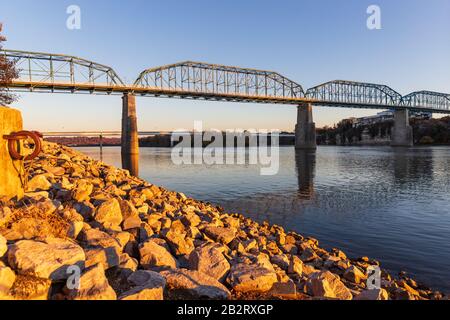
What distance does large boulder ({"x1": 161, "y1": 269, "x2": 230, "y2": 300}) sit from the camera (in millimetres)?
4812

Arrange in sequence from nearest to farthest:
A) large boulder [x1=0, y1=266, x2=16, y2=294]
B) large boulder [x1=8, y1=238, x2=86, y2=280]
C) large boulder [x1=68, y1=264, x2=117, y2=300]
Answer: large boulder [x1=0, y1=266, x2=16, y2=294], large boulder [x1=68, y1=264, x2=117, y2=300], large boulder [x1=8, y1=238, x2=86, y2=280]

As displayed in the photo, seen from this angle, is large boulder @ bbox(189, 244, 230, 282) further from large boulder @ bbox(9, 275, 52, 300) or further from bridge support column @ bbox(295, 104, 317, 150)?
bridge support column @ bbox(295, 104, 317, 150)

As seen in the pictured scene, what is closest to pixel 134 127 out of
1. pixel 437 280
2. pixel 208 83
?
pixel 208 83

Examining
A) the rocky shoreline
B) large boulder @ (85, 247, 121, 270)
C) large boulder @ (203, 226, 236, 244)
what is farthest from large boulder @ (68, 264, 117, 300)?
large boulder @ (203, 226, 236, 244)

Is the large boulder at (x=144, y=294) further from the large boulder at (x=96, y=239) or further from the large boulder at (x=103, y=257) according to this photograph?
the large boulder at (x=96, y=239)

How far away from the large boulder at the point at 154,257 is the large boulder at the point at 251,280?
1123 mm

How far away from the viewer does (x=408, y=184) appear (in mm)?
29547

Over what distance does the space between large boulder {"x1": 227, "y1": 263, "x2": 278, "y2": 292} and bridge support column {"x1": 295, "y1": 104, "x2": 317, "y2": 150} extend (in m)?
121

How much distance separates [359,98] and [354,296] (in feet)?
599

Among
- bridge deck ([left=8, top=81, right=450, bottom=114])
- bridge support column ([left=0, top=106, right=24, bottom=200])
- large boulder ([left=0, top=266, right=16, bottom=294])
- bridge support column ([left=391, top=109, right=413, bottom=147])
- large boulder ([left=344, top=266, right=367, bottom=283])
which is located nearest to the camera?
large boulder ([left=0, top=266, right=16, bottom=294])

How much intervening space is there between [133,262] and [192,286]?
114cm

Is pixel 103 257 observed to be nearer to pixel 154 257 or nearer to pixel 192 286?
pixel 154 257
